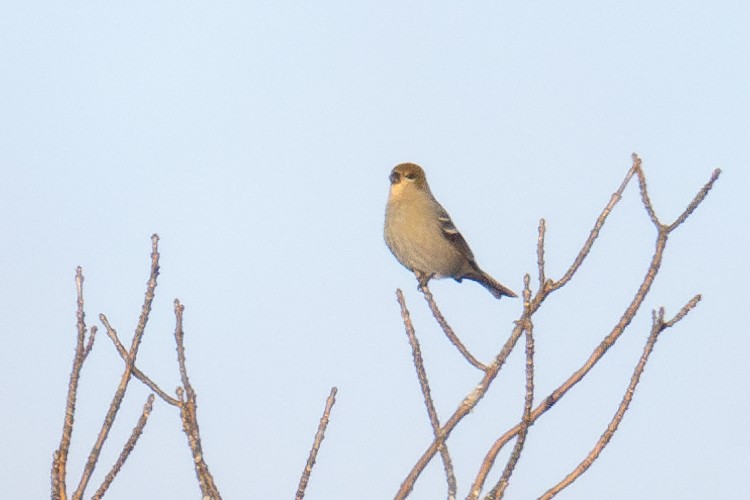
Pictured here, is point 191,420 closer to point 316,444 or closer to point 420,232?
point 316,444

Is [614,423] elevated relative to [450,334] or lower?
lower

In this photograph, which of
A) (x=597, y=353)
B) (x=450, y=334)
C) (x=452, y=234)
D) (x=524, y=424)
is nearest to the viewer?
(x=524, y=424)

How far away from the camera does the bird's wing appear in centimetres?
1109

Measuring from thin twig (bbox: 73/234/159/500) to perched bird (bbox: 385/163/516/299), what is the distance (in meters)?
7.54

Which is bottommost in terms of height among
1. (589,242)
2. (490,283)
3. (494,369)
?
(494,369)

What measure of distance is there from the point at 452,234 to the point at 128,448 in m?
8.15

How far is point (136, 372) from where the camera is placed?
10.7ft

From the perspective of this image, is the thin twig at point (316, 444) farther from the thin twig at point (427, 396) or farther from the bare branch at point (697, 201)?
the bare branch at point (697, 201)

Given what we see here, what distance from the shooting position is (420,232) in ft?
35.5

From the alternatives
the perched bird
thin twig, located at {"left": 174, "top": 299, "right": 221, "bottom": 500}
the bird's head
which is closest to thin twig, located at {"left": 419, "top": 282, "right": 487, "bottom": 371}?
thin twig, located at {"left": 174, "top": 299, "right": 221, "bottom": 500}

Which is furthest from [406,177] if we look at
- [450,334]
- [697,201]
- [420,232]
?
[697,201]

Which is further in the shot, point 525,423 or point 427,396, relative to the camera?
point 427,396

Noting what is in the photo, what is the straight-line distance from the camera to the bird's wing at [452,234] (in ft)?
36.4

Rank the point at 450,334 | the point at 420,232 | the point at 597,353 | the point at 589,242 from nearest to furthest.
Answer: the point at 597,353 → the point at 589,242 → the point at 450,334 → the point at 420,232
